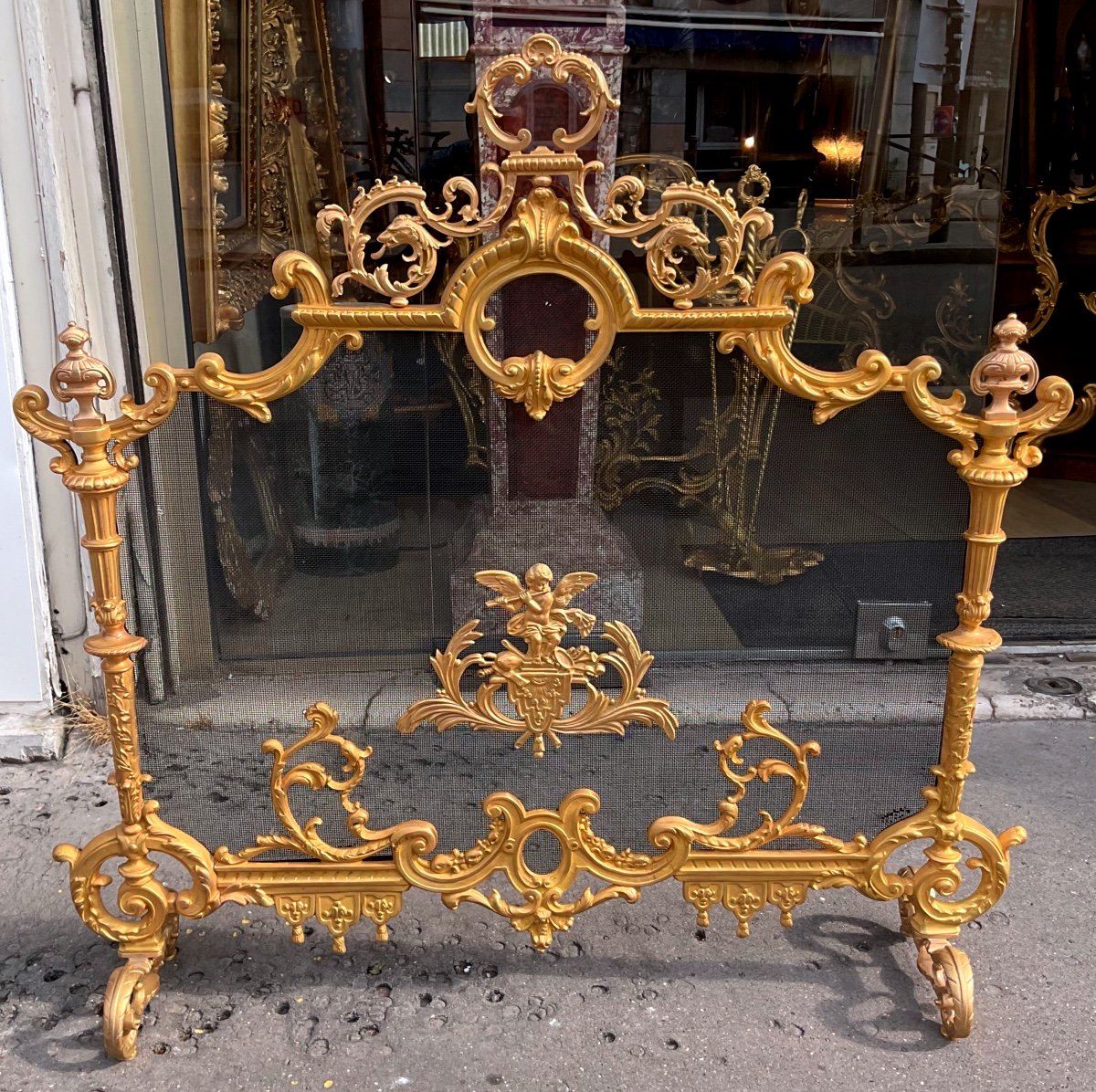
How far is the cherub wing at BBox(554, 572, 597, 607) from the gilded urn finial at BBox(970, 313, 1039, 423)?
745 mm

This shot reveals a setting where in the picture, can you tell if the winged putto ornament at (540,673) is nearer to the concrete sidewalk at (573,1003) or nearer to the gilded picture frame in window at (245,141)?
the concrete sidewalk at (573,1003)

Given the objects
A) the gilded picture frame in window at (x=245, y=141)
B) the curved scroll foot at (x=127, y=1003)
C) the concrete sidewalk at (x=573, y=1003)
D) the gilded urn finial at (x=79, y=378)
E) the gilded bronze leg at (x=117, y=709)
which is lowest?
the concrete sidewalk at (x=573, y=1003)

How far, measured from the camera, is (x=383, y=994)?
80.3 inches

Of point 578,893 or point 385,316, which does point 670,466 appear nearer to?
point 385,316

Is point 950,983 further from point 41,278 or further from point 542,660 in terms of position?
point 41,278

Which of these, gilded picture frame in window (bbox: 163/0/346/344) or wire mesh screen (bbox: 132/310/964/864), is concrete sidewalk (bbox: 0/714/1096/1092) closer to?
wire mesh screen (bbox: 132/310/964/864)

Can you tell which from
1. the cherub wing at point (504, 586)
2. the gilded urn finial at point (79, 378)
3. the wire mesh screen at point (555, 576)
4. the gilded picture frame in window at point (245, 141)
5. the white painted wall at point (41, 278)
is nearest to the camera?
the gilded urn finial at point (79, 378)

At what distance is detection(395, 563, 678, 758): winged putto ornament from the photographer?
6.06 ft

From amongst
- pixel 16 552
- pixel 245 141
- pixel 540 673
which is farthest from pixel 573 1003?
pixel 245 141

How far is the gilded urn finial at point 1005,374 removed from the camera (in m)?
1.69

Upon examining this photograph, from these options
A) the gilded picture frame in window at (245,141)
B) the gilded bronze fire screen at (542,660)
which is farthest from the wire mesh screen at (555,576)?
the gilded picture frame in window at (245,141)

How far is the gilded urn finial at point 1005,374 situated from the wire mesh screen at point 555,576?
7.8 inches

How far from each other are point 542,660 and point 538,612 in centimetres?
9

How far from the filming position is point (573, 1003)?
201cm
